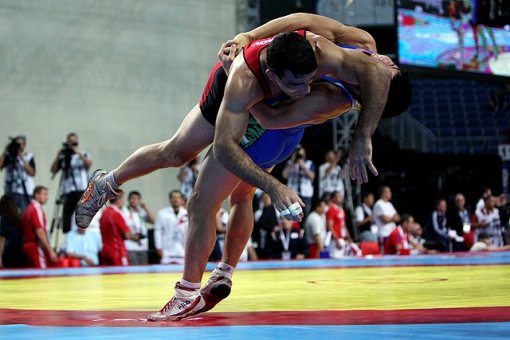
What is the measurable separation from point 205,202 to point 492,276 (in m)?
2.98

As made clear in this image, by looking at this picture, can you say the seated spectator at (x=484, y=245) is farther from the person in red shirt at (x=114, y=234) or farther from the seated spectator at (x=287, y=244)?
the person in red shirt at (x=114, y=234)

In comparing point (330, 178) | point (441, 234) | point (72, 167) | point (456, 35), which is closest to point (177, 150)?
point (72, 167)

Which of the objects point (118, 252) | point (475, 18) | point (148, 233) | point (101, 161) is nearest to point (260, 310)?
point (118, 252)

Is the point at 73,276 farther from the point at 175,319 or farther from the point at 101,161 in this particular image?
the point at 101,161

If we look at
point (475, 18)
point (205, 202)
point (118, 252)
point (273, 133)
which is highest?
point (475, 18)

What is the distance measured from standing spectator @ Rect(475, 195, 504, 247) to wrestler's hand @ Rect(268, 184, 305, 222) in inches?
436

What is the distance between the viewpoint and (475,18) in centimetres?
1323

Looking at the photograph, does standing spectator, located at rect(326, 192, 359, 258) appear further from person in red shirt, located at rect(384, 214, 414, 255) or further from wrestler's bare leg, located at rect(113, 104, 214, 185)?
wrestler's bare leg, located at rect(113, 104, 214, 185)

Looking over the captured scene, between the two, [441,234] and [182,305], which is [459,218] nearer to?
[441,234]

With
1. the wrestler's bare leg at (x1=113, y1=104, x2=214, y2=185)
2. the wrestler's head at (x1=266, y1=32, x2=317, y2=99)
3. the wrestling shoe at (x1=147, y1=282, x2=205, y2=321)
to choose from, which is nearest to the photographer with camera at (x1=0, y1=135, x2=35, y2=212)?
the wrestler's bare leg at (x1=113, y1=104, x2=214, y2=185)

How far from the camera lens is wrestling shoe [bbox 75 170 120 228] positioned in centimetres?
420

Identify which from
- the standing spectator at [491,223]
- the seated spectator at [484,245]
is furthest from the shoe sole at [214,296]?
the standing spectator at [491,223]

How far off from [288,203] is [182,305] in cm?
73

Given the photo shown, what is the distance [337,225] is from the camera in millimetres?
12062
